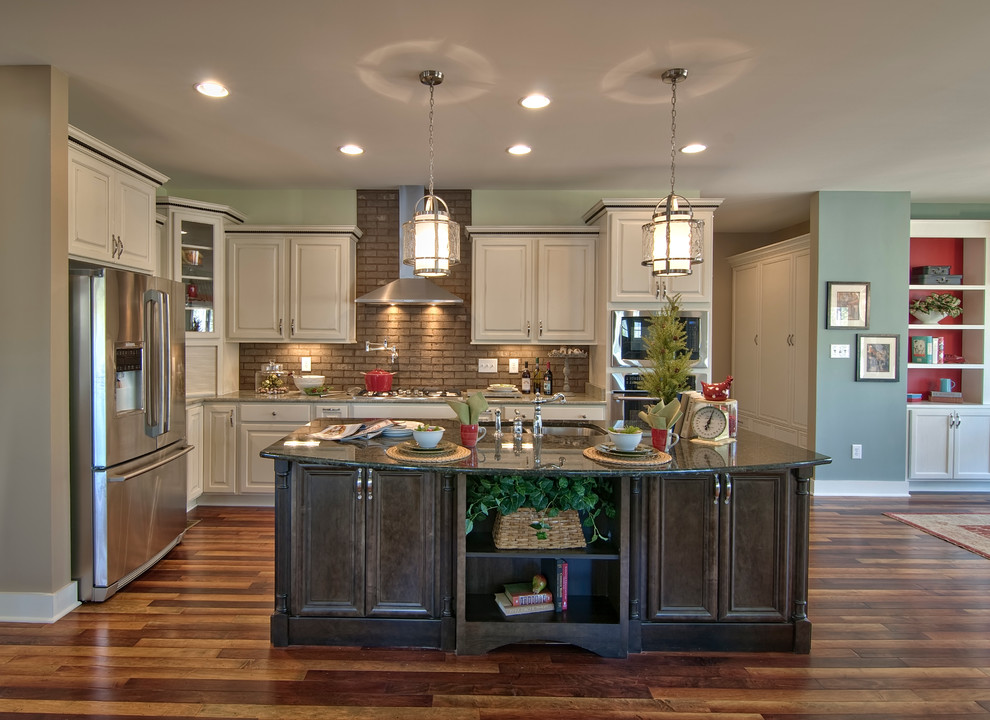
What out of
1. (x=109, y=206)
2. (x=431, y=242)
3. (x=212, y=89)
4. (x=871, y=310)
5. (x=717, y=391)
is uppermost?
(x=212, y=89)

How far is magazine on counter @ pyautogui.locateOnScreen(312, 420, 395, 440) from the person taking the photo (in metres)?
2.85

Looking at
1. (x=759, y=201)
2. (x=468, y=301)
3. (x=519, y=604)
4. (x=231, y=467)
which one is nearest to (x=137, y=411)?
(x=231, y=467)

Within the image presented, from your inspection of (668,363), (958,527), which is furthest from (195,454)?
(958,527)

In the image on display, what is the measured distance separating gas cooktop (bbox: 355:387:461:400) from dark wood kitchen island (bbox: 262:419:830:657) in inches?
89.7

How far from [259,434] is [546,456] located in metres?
3.10

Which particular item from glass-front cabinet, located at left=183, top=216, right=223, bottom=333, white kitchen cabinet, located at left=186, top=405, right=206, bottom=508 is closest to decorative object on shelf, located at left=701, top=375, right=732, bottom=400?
white kitchen cabinet, located at left=186, top=405, right=206, bottom=508

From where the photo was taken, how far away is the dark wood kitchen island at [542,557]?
255cm

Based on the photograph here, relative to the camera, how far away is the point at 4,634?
2.72 meters

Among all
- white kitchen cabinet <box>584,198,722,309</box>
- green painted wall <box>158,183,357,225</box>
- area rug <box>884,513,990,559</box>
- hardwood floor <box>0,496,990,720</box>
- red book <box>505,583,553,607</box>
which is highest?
green painted wall <box>158,183,357,225</box>

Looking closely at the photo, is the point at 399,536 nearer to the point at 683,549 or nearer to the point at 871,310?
the point at 683,549

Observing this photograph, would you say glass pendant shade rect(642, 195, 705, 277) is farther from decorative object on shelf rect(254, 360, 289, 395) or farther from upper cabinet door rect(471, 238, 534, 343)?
decorative object on shelf rect(254, 360, 289, 395)

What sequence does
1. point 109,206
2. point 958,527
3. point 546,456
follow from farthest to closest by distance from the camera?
point 958,527 < point 109,206 < point 546,456

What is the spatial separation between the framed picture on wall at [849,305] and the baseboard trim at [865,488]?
4.64ft

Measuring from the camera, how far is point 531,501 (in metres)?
2.56
